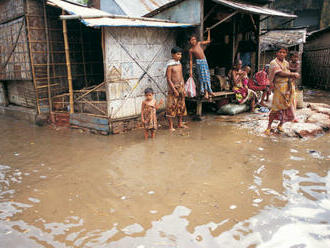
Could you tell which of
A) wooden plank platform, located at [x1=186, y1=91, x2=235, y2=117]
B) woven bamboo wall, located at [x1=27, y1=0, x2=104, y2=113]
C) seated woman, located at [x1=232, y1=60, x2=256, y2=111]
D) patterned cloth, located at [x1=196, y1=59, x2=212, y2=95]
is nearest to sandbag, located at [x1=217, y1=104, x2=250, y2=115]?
seated woman, located at [x1=232, y1=60, x2=256, y2=111]

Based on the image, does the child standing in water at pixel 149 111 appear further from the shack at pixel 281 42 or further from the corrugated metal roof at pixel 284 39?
the corrugated metal roof at pixel 284 39

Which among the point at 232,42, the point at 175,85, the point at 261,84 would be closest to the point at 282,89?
the point at 175,85

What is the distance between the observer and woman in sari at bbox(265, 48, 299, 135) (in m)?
5.21

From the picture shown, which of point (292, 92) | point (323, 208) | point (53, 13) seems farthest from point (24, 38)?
point (323, 208)

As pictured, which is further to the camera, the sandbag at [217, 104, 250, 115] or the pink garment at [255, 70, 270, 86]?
the pink garment at [255, 70, 270, 86]

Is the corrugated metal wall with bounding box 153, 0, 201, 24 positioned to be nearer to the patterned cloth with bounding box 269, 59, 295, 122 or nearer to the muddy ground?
the patterned cloth with bounding box 269, 59, 295, 122

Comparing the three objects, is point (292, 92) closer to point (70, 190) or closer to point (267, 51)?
point (70, 190)

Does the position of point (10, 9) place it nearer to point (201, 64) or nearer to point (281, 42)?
point (201, 64)

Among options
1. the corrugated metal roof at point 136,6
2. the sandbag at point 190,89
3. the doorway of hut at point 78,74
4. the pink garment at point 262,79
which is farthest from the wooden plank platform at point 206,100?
the corrugated metal roof at point 136,6

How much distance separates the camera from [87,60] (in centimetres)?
861

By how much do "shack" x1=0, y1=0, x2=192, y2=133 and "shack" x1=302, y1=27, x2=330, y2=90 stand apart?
27.1 feet

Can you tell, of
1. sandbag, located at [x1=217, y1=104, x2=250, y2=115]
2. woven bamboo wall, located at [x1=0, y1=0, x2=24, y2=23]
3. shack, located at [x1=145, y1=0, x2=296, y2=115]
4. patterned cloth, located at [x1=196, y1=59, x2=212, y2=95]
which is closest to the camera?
patterned cloth, located at [x1=196, y1=59, x2=212, y2=95]

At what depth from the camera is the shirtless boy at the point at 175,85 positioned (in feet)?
19.6

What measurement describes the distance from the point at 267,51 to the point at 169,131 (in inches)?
328
